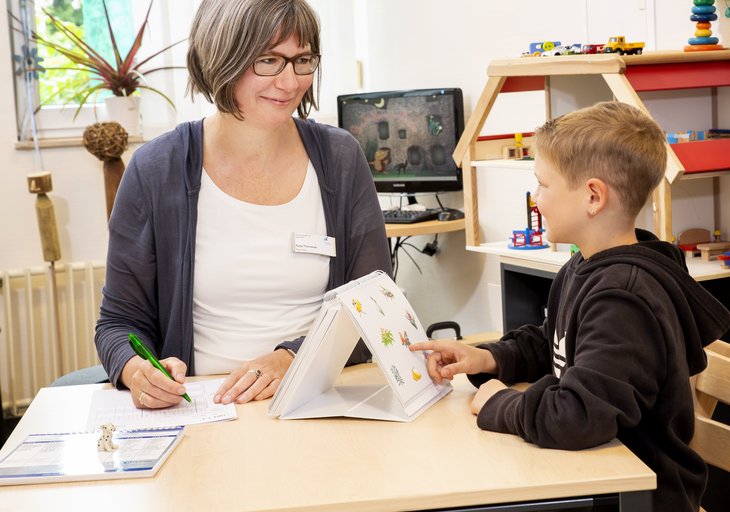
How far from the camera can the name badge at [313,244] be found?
6.08 feet

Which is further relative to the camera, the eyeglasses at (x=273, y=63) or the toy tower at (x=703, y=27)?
the toy tower at (x=703, y=27)

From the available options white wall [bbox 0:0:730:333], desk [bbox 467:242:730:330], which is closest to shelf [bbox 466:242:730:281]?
desk [bbox 467:242:730:330]

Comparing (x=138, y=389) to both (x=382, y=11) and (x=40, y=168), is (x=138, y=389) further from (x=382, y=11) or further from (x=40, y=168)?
(x=382, y=11)

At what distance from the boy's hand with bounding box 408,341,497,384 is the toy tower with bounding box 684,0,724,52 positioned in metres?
1.19

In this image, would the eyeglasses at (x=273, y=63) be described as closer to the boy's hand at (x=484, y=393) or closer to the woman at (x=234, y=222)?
the woman at (x=234, y=222)

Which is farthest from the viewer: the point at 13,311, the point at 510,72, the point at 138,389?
the point at 13,311

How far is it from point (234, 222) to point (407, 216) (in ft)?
6.65

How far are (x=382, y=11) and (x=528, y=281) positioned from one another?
7.20ft

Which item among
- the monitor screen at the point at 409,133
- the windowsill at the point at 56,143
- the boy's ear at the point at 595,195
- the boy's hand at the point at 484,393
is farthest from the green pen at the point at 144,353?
the windowsill at the point at 56,143

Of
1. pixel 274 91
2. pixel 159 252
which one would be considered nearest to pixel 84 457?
pixel 159 252

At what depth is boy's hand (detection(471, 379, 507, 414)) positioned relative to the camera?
1442mm

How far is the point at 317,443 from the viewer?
1.35 m

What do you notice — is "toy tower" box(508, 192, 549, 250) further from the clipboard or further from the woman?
the clipboard

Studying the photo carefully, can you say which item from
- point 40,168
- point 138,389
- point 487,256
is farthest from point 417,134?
point 138,389
